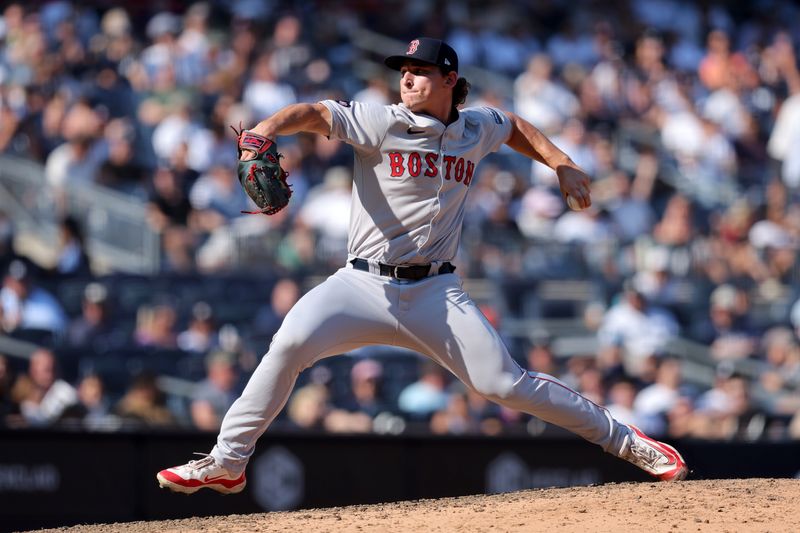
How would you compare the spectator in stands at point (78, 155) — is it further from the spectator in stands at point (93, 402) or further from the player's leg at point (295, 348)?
the player's leg at point (295, 348)

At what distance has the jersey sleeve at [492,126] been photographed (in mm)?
5012

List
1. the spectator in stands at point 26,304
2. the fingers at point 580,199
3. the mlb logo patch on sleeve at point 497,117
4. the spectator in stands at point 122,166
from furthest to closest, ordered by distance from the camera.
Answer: the spectator in stands at point 122,166, the spectator in stands at point 26,304, the mlb logo patch on sleeve at point 497,117, the fingers at point 580,199

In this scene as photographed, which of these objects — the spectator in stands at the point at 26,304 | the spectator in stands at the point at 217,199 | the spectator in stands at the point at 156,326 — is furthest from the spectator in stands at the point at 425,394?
the spectator in stands at the point at 26,304

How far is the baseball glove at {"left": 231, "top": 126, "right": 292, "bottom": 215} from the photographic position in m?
4.32

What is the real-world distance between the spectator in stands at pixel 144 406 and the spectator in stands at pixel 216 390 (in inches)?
8.1

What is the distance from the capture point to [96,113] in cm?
1083

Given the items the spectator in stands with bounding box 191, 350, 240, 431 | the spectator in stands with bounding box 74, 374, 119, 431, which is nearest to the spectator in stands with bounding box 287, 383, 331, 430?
the spectator in stands with bounding box 191, 350, 240, 431

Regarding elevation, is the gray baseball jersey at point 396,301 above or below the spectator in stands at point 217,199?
below

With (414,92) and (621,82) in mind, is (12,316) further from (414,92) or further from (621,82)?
(621,82)

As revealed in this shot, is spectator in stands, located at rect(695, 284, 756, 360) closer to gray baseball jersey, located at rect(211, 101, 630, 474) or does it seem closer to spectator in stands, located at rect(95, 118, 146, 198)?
spectator in stands, located at rect(95, 118, 146, 198)

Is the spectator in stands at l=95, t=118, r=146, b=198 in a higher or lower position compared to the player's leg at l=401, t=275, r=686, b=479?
higher

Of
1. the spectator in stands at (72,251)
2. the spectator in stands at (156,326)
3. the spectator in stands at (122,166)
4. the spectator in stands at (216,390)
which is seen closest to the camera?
the spectator in stands at (216,390)

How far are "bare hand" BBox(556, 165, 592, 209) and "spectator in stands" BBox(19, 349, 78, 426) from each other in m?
4.79

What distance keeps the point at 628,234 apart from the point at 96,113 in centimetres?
466
